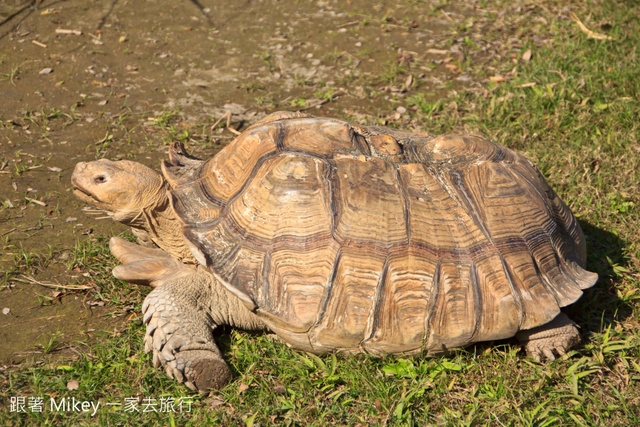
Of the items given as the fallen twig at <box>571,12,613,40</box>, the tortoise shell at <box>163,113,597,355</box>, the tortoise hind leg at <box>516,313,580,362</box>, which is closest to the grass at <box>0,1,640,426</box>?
the tortoise hind leg at <box>516,313,580,362</box>

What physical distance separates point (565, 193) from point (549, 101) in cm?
129

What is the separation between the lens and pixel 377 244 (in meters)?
2.92

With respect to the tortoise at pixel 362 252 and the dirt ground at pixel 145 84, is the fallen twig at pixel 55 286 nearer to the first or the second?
the dirt ground at pixel 145 84

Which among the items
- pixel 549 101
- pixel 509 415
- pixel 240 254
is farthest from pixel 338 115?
pixel 509 415

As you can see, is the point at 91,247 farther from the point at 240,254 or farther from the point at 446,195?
the point at 446,195

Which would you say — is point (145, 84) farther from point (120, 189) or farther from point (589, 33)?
point (589, 33)

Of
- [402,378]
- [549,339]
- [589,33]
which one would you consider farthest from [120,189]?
[589,33]

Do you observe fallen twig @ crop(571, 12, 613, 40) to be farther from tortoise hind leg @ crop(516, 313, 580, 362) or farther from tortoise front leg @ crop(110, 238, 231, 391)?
tortoise front leg @ crop(110, 238, 231, 391)

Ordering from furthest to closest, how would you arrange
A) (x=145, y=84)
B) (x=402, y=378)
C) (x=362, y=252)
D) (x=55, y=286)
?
(x=145, y=84), (x=55, y=286), (x=402, y=378), (x=362, y=252)

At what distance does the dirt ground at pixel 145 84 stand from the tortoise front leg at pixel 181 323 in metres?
0.43

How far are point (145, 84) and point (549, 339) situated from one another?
465 cm

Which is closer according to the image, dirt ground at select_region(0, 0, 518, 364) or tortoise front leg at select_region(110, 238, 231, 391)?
tortoise front leg at select_region(110, 238, 231, 391)

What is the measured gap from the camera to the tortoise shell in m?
2.91

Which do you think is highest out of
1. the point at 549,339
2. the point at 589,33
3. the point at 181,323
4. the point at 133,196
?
the point at 589,33
